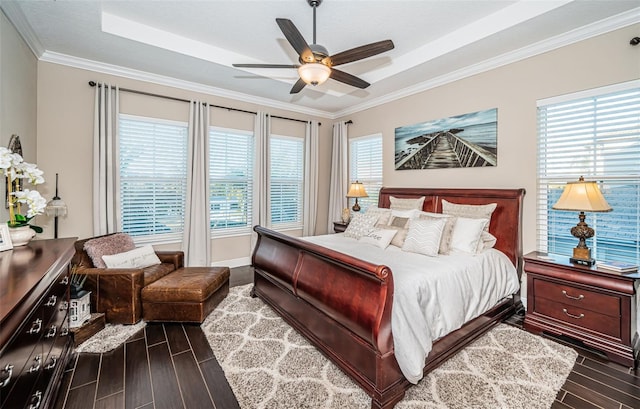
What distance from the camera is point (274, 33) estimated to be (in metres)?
3.24

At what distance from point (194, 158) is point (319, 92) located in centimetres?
232

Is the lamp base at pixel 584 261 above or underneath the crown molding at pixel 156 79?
underneath

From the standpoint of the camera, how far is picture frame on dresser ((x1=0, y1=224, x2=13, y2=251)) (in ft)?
5.95

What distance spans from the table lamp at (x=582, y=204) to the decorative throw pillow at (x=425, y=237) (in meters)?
1.04

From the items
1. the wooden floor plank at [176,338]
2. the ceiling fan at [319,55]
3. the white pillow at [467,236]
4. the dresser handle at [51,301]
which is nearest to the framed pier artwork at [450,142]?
the white pillow at [467,236]

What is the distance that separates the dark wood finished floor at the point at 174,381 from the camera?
6.00ft

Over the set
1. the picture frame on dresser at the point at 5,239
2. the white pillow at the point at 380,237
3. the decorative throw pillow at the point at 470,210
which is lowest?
the white pillow at the point at 380,237

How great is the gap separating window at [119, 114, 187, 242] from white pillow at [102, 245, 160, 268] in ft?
3.22

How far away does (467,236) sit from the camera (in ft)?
9.56

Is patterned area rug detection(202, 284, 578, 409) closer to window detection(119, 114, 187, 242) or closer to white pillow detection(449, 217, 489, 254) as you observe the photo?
white pillow detection(449, 217, 489, 254)

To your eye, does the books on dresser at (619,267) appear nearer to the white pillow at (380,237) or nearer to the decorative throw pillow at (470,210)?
the decorative throw pillow at (470,210)

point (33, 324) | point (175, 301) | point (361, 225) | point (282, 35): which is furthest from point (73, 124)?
point (361, 225)

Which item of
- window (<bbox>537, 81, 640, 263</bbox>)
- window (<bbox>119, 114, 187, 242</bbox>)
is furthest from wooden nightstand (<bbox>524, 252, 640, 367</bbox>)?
window (<bbox>119, 114, 187, 242</bbox>)

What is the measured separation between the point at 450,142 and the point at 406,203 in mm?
1040
